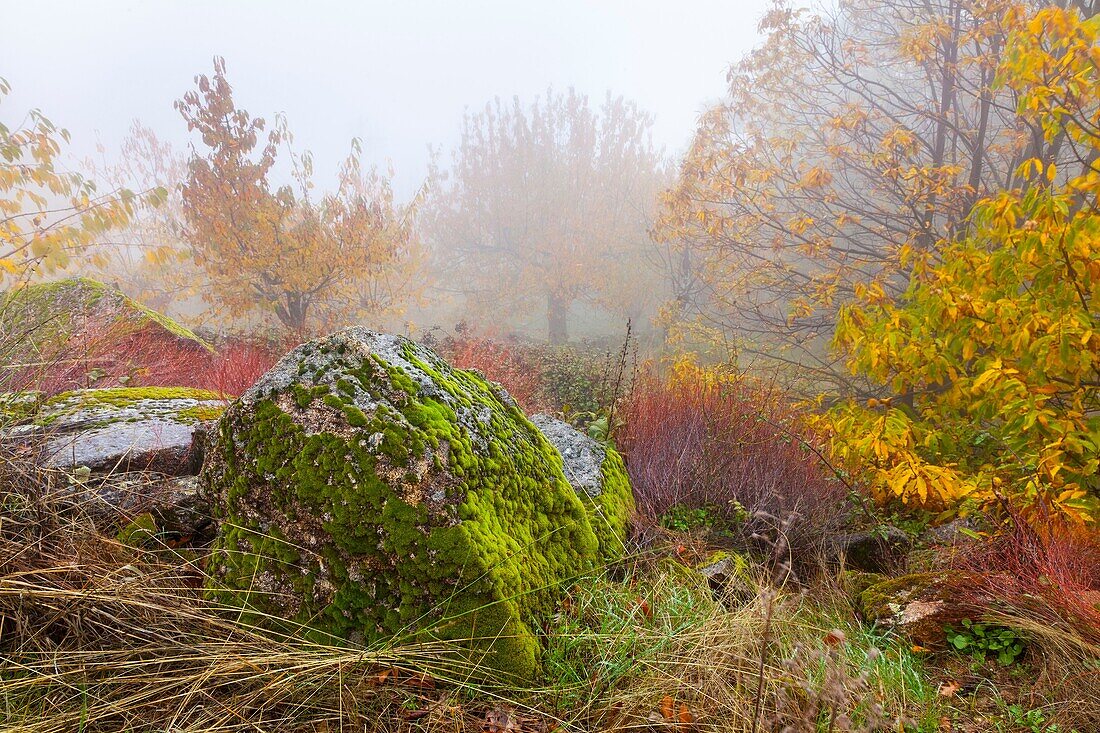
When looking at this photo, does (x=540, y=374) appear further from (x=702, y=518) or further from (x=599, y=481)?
(x=599, y=481)

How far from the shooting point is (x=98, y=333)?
4.49 metres

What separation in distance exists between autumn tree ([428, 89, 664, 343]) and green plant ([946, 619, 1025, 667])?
57.3 feet

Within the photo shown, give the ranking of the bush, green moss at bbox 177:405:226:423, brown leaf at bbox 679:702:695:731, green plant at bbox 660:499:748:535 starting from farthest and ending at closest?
the bush < green plant at bbox 660:499:748:535 < green moss at bbox 177:405:226:423 < brown leaf at bbox 679:702:695:731

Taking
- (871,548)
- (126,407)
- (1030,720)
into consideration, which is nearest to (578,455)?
(871,548)

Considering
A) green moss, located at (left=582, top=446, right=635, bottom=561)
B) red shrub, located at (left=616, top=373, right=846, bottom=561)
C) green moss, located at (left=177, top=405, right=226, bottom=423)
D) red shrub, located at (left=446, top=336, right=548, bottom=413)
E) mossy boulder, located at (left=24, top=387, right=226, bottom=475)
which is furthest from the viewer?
red shrub, located at (left=446, top=336, right=548, bottom=413)

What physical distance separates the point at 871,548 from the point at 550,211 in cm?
1969

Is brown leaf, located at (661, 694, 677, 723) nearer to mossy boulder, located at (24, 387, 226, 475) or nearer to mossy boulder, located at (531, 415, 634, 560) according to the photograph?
mossy boulder, located at (531, 415, 634, 560)

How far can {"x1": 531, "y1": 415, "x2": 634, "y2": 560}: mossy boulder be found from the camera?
2424 millimetres

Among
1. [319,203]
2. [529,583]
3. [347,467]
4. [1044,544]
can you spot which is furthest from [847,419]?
[319,203]

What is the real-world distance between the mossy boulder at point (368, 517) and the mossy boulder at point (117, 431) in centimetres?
76

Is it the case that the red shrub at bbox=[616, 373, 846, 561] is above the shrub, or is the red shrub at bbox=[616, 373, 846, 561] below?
below

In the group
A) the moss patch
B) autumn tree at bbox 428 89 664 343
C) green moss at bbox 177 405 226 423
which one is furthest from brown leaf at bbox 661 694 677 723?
autumn tree at bbox 428 89 664 343

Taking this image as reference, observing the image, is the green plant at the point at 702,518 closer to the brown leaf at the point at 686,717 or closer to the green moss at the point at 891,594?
the green moss at the point at 891,594

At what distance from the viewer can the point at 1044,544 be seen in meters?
2.16
